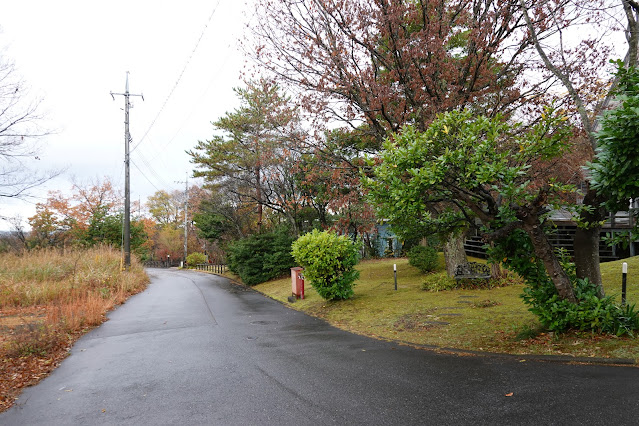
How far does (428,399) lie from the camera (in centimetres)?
403

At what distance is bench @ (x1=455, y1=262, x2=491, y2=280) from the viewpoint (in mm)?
11547

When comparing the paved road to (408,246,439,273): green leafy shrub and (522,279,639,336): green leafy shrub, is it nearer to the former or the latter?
(522,279,639,336): green leafy shrub

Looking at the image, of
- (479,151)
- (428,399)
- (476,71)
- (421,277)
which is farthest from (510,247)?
(421,277)

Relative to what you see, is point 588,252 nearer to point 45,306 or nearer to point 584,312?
point 584,312

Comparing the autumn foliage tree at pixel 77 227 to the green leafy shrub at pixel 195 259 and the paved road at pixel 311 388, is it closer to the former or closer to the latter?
the green leafy shrub at pixel 195 259

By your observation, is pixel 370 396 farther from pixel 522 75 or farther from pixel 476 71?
pixel 522 75

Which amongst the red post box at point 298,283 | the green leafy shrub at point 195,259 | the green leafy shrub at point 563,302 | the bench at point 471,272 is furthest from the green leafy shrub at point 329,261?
the green leafy shrub at point 195,259

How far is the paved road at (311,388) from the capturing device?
3674 mm

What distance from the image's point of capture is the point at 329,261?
10852 millimetres

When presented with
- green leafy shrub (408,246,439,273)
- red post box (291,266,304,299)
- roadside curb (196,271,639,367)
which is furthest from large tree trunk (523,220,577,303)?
green leafy shrub (408,246,439,273)

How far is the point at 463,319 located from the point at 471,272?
4737 mm

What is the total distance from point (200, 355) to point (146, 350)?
1241mm

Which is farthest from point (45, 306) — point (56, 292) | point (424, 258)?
point (424, 258)

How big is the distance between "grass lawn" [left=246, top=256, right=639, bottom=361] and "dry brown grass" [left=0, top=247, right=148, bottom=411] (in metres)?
5.54
